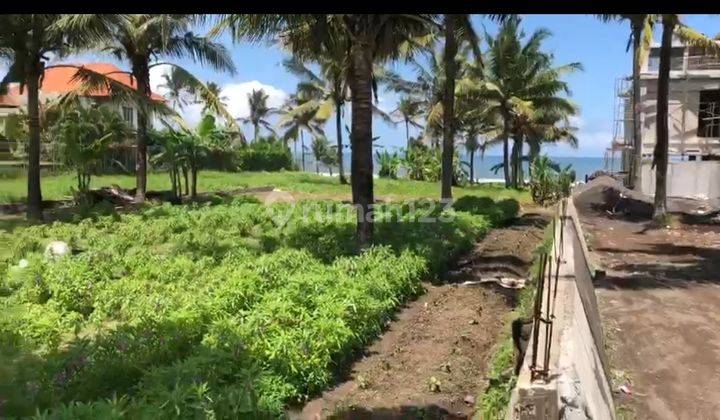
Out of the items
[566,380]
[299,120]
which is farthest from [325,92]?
[566,380]

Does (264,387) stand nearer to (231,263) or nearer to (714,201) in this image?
(231,263)

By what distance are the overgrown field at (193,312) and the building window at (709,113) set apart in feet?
72.0

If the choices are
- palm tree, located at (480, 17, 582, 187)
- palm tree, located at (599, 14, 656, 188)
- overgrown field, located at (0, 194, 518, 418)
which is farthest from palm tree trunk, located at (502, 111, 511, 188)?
overgrown field, located at (0, 194, 518, 418)

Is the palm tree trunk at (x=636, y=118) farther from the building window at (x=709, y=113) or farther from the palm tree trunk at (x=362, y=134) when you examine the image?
the palm tree trunk at (x=362, y=134)

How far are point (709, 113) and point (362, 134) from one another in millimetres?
24809

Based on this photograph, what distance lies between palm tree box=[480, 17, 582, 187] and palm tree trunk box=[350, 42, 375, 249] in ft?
70.8

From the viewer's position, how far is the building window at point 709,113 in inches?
1218

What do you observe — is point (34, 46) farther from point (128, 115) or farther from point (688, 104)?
point (688, 104)

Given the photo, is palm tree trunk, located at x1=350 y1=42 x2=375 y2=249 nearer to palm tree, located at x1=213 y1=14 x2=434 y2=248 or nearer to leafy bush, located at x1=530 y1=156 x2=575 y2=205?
palm tree, located at x1=213 y1=14 x2=434 y2=248

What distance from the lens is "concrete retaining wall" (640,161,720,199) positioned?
25.1 metres

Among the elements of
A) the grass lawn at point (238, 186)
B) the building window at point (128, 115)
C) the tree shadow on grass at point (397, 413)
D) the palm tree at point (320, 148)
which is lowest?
the tree shadow on grass at point (397, 413)

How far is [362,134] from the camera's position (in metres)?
12.4

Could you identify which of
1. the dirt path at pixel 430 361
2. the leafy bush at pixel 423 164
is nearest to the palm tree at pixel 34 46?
the dirt path at pixel 430 361
